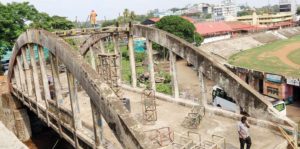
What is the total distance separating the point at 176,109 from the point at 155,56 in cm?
4140

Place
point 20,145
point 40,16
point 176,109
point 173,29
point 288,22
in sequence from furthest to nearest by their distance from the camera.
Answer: point 288,22, point 173,29, point 40,16, point 176,109, point 20,145

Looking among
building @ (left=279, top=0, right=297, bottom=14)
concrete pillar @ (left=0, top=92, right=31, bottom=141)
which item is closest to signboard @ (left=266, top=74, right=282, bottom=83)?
concrete pillar @ (left=0, top=92, right=31, bottom=141)

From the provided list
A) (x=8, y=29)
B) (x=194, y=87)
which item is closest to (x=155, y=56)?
(x=194, y=87)

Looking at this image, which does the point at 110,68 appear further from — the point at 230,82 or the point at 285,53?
the point at 285,53

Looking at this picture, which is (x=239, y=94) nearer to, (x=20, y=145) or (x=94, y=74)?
(x=94, y=74)

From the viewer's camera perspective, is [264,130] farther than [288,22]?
No

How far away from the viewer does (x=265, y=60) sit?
→ 180 feet

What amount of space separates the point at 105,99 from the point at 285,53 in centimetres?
5854

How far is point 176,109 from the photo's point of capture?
1747 cm

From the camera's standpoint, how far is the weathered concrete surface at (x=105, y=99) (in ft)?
29.6

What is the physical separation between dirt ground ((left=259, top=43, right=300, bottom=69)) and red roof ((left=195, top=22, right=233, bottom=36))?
1523 centimetres

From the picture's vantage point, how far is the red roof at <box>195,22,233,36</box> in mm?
72613

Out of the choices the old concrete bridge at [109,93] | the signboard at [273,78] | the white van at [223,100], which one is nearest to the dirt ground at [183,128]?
the old concrete bridge at [109,93]

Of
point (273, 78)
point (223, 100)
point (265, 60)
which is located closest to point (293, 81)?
point (273, 78)
